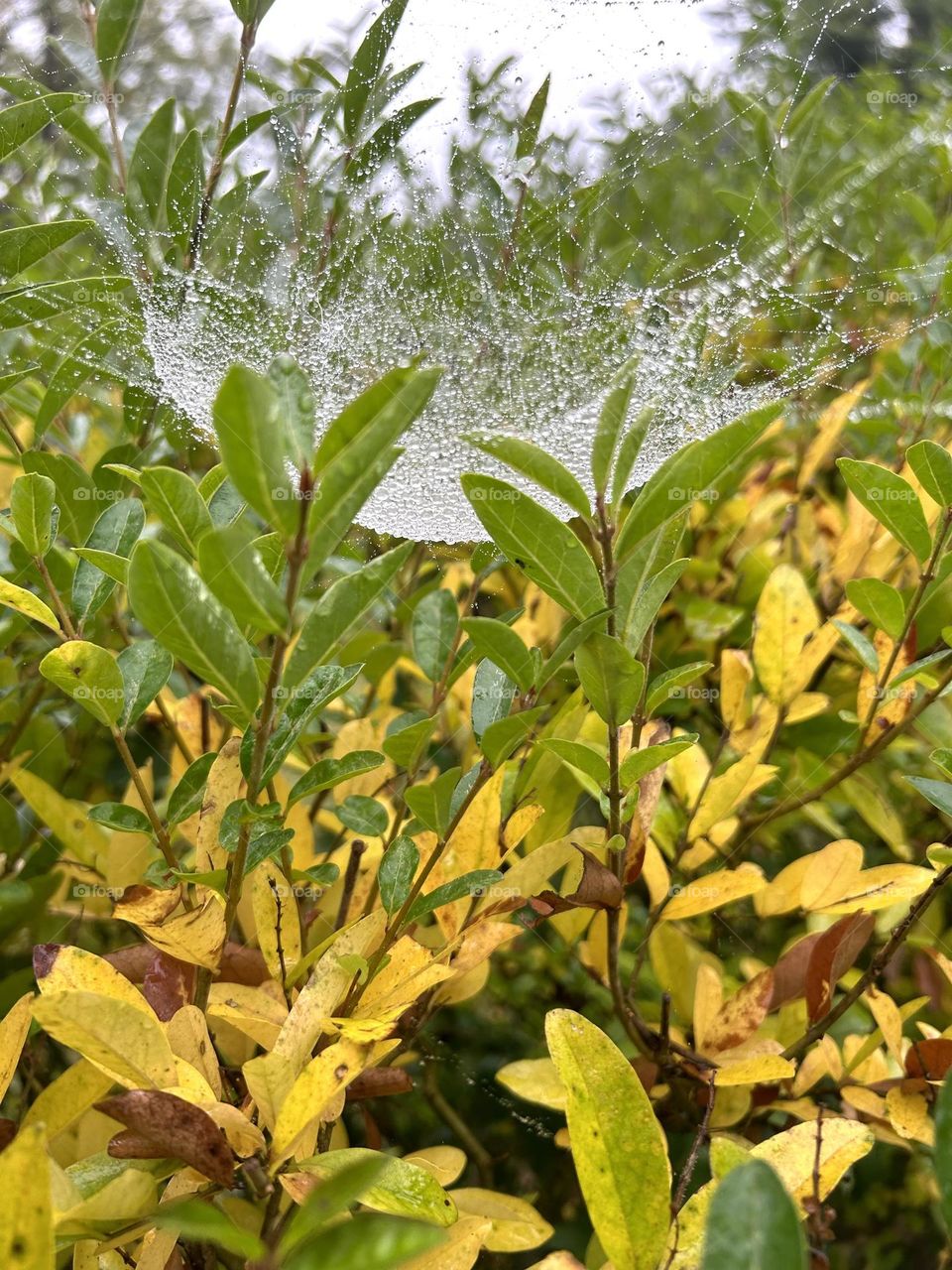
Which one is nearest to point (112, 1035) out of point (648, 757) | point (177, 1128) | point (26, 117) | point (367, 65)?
point (177, 1128)

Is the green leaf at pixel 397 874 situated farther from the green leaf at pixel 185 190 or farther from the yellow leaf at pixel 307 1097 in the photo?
the green leaf at pixel 185 190

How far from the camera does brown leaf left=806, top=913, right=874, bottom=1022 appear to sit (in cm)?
82

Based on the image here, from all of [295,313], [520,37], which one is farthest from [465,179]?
[295,313]

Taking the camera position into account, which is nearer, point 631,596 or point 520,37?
point 631,596

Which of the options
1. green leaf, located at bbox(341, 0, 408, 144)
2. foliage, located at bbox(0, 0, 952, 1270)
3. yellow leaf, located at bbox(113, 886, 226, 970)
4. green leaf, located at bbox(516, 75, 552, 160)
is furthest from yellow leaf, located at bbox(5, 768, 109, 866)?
green leaf, located at bbox(516, 75, 552, 160)

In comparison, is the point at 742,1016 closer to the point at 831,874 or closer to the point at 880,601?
the point at 831,874

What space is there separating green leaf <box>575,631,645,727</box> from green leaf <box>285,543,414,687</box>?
17 centimetres

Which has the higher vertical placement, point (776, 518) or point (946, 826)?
point (776, 518)

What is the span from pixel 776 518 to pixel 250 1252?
152cm

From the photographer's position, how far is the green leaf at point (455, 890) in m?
0.67

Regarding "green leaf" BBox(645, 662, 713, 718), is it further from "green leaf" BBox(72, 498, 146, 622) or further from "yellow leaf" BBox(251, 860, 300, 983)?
"green leaf" BBox(72, 498, 146, 622)

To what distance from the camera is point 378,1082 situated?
0.73 m

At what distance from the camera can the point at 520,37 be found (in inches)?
51.8

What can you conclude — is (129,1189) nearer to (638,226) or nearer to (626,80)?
(626,80)
